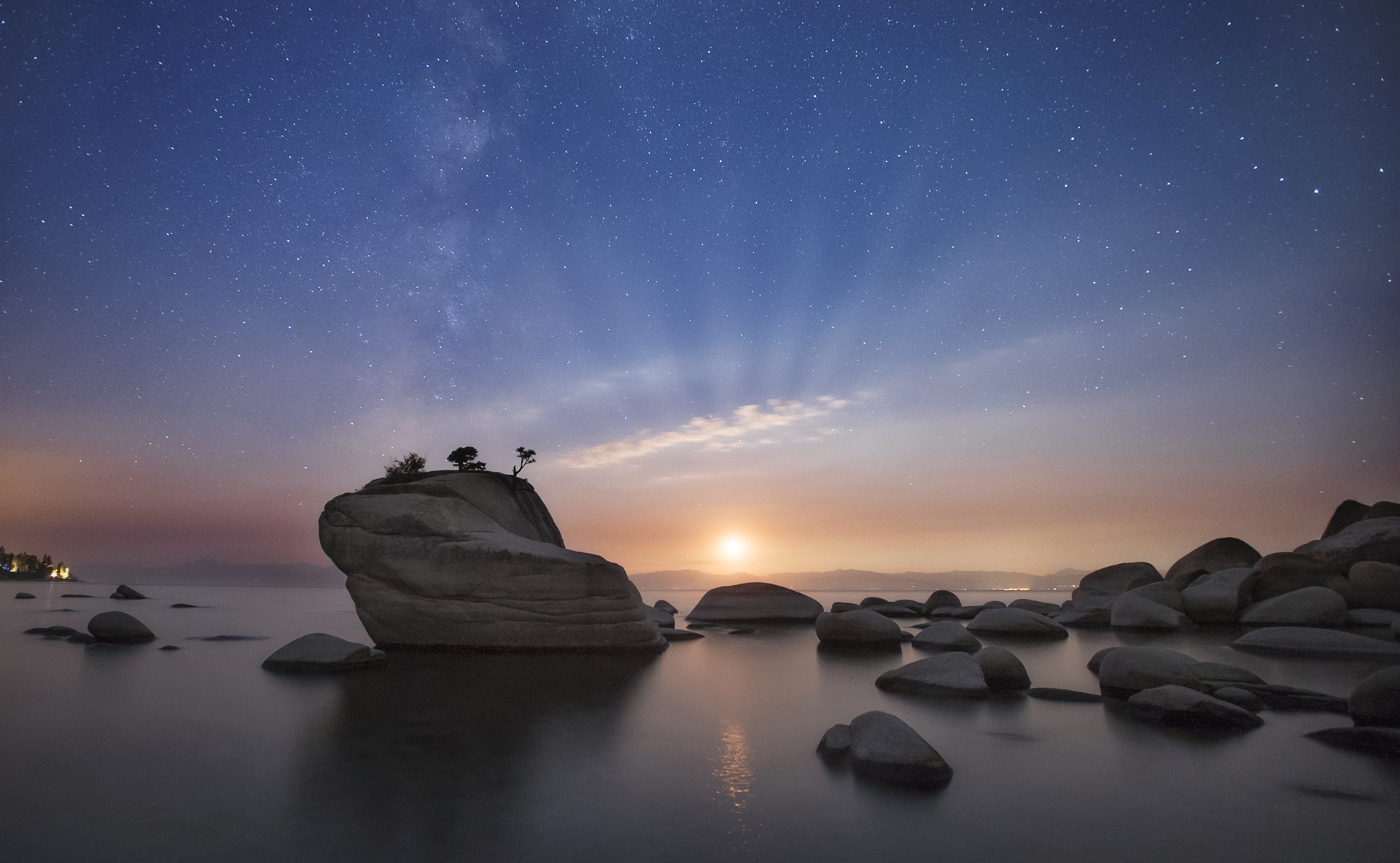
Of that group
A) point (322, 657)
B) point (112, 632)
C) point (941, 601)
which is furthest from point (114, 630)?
point (941, 601)

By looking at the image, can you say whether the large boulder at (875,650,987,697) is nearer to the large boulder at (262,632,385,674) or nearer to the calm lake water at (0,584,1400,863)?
the calm lake water at (0,584,1400,863)

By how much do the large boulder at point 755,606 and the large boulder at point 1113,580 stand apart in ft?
55.4

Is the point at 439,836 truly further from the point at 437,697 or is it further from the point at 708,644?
the point at 708,644

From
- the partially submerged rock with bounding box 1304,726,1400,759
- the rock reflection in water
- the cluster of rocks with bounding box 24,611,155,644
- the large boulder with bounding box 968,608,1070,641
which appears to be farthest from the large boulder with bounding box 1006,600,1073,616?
the cluster of rocks with bounding box 24,611,155,644

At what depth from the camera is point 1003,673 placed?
43.4ft

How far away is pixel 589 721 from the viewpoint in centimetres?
1021

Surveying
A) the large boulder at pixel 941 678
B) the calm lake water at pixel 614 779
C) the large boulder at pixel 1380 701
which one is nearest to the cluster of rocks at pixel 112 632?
the calm lake water at pixel 614 779

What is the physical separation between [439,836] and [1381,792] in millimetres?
9988

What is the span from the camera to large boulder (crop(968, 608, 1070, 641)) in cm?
2569

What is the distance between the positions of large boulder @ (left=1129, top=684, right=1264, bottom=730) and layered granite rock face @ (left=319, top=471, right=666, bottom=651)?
1415cm

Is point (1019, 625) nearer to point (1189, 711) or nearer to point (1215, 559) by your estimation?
point (1189, 711)

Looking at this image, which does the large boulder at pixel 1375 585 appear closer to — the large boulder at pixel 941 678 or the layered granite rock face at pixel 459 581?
the large boulder at pixel 941 678

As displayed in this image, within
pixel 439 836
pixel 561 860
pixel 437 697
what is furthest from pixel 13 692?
pixel 561 860

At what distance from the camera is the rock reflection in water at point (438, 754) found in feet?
17.7
